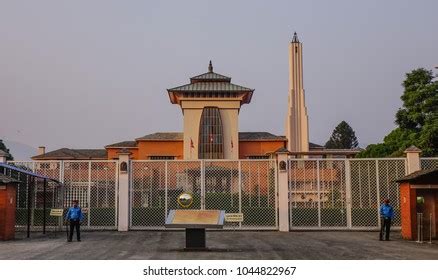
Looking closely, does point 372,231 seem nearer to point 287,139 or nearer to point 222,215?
point 222,215

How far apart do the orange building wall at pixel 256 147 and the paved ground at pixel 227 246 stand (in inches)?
1033

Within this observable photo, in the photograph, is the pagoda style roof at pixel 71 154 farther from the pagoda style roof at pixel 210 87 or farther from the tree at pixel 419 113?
the tree at pixel 419 113

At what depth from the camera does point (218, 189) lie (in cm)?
1622

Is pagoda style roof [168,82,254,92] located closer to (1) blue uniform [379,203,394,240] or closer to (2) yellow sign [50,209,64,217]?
(2) yellow sign [50,209,64,217]

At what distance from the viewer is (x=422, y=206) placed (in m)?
13.5

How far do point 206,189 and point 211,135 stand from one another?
25.7m

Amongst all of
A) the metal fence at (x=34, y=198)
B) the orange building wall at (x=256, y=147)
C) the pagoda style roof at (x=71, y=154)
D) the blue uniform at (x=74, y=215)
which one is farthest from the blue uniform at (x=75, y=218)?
the orange building wall at (x=256, y=147)

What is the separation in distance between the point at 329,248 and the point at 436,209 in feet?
11.1

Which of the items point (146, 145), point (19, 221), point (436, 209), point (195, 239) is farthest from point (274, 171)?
point (146, 145)

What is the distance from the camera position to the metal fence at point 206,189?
16.0 meters

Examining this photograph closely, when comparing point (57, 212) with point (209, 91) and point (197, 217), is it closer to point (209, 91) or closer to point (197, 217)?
point (197, 217)

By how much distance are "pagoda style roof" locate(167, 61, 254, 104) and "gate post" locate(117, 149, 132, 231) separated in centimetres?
2452

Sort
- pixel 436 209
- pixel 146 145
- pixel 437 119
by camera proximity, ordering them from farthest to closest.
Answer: pixel 146 145 < pixel 437 119 < pixel 436 209

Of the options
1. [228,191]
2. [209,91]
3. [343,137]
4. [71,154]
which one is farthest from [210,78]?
[228,191]
